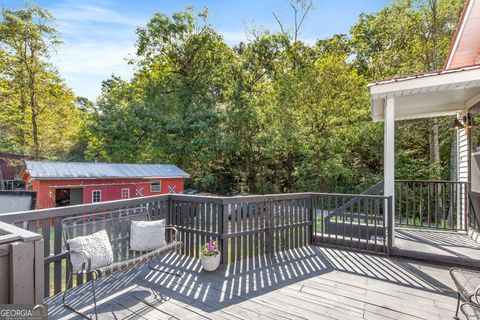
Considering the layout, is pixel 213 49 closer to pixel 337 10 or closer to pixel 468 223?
pixel 337 10

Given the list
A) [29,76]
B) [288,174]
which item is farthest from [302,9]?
[29,76]

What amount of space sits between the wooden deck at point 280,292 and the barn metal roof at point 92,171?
8865 millimetres

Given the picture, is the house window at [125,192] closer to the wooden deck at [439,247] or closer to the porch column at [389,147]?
A: the wooden deck at [439,247]

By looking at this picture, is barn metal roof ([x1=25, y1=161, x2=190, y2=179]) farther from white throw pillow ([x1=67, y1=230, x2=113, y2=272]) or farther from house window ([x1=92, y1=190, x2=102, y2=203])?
white throw pillow ([x1=67, y1=230, x2=113, y2=272])

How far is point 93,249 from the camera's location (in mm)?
2682

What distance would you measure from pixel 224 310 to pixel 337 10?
49.2 feet

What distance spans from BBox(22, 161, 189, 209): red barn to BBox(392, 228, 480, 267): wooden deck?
10534mm

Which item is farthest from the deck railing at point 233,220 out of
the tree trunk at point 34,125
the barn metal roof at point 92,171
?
the tree trunk at point 34,125

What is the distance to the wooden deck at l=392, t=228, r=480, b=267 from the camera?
3692 mm

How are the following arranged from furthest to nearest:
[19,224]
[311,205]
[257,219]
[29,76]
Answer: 1. [29,76]
2. [311,205]
3. [257,219]
4. [19,224]

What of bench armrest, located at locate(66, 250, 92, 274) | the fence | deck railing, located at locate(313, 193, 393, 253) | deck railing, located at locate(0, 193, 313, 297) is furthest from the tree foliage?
deck railing, located at locate(313, 193, 393, 253)

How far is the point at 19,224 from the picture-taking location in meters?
2.60

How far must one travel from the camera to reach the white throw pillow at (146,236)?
3289 mm

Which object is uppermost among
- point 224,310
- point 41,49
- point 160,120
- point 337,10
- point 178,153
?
point 337,10
